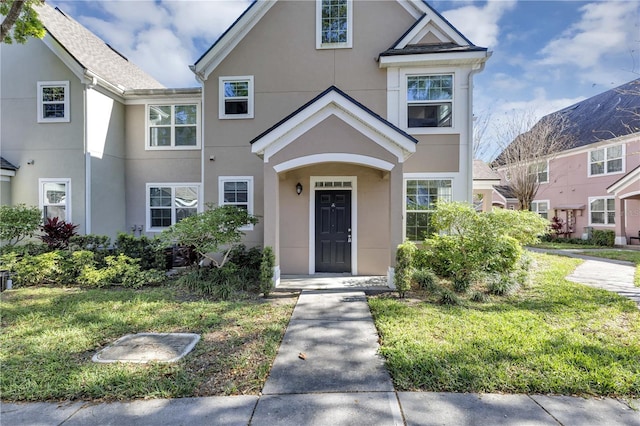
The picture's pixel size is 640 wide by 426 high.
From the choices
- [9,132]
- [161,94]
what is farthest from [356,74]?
[9,132]

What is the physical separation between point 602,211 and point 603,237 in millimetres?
1908

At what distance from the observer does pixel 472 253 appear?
676 centimetres

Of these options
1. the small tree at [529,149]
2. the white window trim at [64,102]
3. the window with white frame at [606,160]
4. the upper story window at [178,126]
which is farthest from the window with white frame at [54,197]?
the window with white frame at [606,160]

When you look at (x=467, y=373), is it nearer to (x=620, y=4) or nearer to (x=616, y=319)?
(x=616, y=319)

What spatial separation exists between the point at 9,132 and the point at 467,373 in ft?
47.2

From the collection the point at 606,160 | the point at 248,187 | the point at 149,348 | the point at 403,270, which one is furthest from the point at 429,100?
the point at 606,160

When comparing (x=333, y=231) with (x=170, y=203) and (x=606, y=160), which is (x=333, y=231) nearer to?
(x=170, y=203)

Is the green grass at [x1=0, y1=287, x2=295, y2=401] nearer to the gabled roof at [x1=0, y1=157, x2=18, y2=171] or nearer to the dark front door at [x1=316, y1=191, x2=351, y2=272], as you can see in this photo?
the dark front door at [x1=316, y1=191, x2=351, y2=272]

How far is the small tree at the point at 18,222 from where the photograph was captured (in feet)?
27.3

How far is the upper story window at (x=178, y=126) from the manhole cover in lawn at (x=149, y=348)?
7.52 m

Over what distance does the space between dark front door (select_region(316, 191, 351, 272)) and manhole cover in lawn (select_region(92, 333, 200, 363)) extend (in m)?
4.33

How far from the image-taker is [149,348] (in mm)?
4121

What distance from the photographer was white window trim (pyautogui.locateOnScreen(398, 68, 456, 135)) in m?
8.30

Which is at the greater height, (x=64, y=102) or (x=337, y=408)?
(x=64, y=102)
